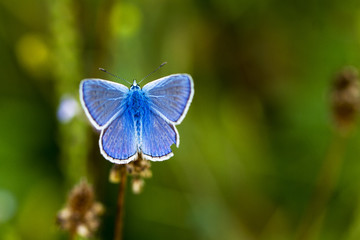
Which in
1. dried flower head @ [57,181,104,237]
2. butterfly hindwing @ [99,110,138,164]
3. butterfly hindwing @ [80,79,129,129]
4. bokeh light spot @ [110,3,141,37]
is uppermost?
bokeh light spot @ [110,3,141,37]

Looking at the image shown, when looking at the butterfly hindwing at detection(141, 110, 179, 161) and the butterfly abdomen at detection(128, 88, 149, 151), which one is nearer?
the butterfly hindwing at detection(141, 110, 179, 161)

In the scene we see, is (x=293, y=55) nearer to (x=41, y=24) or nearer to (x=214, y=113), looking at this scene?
(x=214, y=113)

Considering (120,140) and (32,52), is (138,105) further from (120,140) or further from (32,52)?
(32,52)

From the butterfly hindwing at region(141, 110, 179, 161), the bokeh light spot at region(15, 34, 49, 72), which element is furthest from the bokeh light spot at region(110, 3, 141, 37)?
the butterfly hindwing at region(141, 110, 179, 161)

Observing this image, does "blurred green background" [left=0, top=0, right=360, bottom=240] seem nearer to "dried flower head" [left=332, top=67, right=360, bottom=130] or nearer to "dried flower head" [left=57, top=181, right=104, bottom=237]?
"dried flower head" [left=332, top=67, right=360, bottom=130]

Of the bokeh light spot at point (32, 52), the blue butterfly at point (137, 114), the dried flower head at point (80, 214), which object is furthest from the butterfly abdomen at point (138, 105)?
the bokeh light spot at point (32, 52)

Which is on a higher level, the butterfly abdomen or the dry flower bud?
the butterfly abdomen

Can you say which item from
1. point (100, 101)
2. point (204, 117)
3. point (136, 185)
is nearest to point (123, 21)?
point (204, 117)
